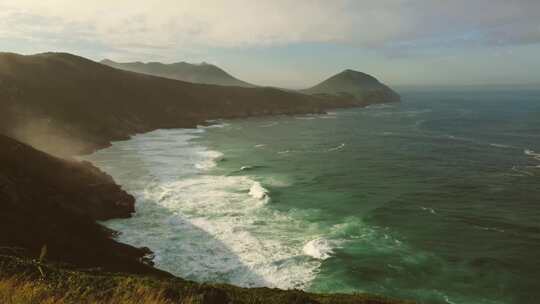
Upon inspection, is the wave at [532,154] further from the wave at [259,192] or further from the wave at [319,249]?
the wave at [319,249]

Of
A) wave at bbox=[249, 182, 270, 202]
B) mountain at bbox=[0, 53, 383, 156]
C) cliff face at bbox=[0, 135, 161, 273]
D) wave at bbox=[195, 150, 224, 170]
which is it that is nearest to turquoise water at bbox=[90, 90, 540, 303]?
wave at bbox=[249, 182, 270, 202]

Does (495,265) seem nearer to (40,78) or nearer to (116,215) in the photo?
(116,215)

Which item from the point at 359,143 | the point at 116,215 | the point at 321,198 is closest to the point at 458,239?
the point at 321,198

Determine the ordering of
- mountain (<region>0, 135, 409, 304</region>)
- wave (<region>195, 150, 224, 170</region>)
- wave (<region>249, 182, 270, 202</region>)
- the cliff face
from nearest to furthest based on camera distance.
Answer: mountain (<region>0, 135, 409, 304</region>), the cliff face, wave (<region>249, 182, 270, 202</region>), wave (<region>195, 150, 224, 170</region>)

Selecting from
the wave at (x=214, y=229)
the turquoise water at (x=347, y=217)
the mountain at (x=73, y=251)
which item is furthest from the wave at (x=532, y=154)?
the mountain at (x=73, y=251)

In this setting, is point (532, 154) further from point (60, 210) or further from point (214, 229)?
point (60, 210)

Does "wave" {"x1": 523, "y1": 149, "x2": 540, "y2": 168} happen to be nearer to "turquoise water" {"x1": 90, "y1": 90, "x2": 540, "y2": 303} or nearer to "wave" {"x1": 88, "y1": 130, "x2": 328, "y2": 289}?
"turquoise water" {"x1": 90, "y1": 90, "x2": 540, "y2": 303}
